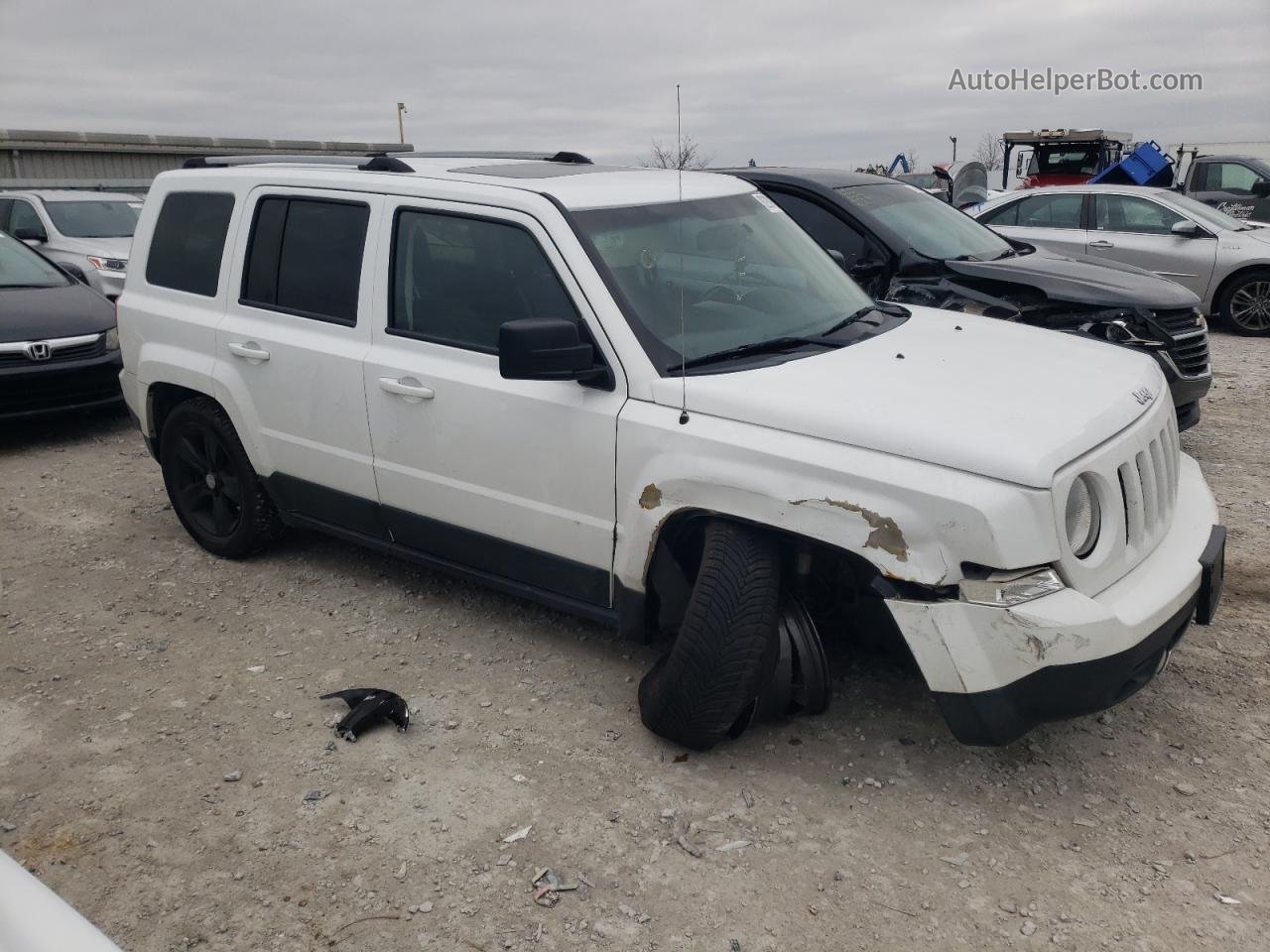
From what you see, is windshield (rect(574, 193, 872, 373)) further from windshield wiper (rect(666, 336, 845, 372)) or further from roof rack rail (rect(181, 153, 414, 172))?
roof rack rail (rect(181, 153, 414, 172))

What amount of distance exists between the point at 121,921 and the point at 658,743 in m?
1.69

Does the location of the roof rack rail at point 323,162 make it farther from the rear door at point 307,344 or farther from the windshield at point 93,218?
the windshield at point 93,218

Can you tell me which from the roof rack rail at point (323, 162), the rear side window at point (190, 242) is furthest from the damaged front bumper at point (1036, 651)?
the rear side window at point (190, 242)

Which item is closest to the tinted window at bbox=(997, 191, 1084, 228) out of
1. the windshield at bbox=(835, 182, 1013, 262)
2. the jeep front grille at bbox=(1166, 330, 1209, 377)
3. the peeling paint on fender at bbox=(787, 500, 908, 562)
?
the windshield at bbox=(835, 182, 1013, 262)

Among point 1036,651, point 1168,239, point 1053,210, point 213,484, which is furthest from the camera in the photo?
point 1053,210

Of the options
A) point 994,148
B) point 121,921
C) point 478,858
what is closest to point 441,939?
point 478,858

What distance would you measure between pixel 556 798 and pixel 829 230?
4.51 meters

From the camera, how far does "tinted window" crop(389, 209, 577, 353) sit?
3809mm

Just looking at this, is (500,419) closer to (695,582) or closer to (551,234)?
(551,234)

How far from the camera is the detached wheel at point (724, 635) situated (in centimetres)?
325

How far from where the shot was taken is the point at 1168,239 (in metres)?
10.6

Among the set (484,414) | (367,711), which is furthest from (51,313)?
(367,711)

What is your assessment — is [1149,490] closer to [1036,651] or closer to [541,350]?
[1036,651]

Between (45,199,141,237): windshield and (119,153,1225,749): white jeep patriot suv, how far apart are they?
27.6 feet
